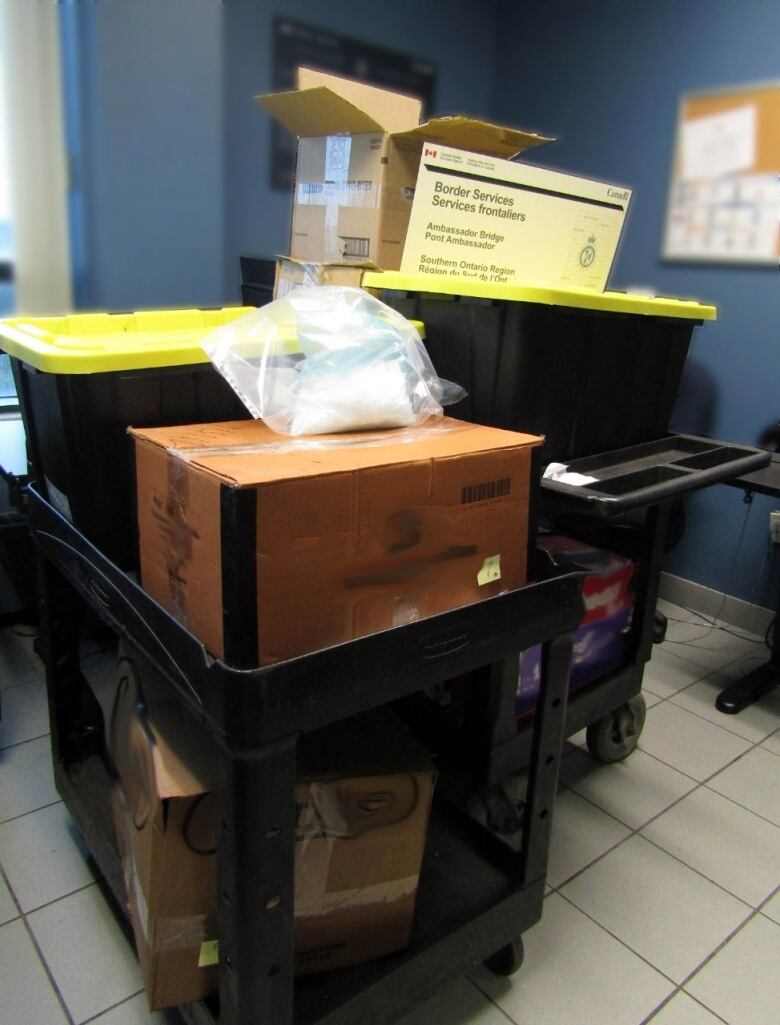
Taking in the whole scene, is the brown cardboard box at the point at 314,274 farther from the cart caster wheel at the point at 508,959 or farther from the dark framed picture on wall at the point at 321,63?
the cart caster wheel at the point at 508,959

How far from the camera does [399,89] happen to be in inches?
104

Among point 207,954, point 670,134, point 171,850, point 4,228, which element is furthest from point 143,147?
point 207,954

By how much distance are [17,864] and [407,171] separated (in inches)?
59.7

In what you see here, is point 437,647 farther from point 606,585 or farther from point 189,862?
point 606,585

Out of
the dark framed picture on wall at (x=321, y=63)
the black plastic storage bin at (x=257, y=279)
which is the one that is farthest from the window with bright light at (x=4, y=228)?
the dark framed picture on wall at (x=321, y=63)

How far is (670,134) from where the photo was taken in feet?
7.81

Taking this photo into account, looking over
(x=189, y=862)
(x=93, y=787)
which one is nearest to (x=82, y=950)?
(x=93, y=787)

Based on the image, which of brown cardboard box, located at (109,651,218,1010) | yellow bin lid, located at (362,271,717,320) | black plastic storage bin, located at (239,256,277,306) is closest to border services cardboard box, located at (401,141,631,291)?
yellow bin lid, located at (362,271,717,320)

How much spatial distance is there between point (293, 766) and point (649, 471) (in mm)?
777

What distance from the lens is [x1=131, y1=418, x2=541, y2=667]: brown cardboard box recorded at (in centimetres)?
76

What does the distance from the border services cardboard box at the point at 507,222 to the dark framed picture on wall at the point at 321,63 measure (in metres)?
1.24

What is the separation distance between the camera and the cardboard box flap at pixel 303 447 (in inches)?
30.6

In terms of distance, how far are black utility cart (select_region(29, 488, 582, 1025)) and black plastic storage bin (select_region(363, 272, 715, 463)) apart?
292mm

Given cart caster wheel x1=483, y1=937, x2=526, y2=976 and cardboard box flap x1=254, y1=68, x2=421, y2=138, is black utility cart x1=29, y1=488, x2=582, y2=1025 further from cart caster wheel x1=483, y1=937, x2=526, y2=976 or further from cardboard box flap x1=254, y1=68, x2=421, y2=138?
cardboard box flap x1=254, y1=68, x2=421, y2=138
